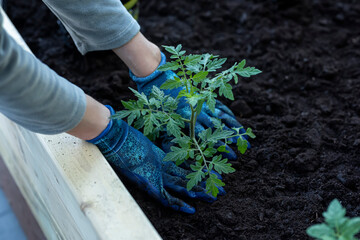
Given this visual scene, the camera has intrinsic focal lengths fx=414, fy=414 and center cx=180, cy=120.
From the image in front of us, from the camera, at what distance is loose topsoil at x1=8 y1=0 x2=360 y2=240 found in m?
1.57

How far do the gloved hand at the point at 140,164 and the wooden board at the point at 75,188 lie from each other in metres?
0.08

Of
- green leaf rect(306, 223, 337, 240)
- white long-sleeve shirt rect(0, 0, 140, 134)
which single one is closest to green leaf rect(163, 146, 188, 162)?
white long-sleeve shirt rect(0, 0, 140, 134)

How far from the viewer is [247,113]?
202cm

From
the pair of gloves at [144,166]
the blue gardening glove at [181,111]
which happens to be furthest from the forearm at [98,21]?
the pair of gloves at [144,166]

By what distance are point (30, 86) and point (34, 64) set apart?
0.22ft

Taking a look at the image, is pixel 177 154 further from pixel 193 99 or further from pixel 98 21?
pixel 98 21

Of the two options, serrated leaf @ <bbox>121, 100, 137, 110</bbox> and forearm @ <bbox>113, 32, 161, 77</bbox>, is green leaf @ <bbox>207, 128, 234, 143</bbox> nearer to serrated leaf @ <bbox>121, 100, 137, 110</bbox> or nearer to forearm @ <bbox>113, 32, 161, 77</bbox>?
serrated leaf @ <bbox>121, 100, 137, 110</bbox>

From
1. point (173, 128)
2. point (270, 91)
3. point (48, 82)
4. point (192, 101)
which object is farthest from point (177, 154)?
point (270, 91)

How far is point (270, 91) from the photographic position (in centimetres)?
216

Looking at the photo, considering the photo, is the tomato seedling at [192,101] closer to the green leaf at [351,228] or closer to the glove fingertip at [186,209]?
the glove fingertip at [186,209]

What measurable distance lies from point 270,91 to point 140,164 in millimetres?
906

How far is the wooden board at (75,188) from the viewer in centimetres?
127

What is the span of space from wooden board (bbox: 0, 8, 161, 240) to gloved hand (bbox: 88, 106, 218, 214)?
0.08m

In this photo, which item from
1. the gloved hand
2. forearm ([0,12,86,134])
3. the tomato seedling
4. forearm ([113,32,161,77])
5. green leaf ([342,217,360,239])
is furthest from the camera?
forearm ([113,32,161,77])
